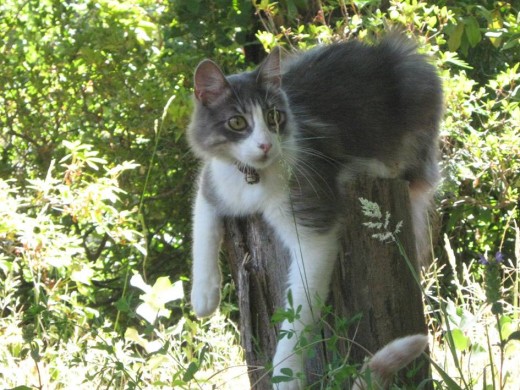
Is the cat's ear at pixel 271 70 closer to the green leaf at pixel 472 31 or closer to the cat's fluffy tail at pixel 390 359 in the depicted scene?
the cat's fluffy tail at pixel 390 359

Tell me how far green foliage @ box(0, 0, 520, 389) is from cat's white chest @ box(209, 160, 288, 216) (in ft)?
2.52

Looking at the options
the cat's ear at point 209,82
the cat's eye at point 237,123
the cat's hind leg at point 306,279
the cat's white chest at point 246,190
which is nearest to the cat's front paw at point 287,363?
the cat's hind leg at point 306,279

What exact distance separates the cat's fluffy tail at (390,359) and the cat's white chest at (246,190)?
0.95 meters

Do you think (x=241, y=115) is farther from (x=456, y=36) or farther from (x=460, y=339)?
(x=456, y=36)

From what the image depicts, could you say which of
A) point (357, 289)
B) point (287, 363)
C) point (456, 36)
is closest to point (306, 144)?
point (357, 289)

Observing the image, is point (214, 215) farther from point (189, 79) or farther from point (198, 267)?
point (189, 79)

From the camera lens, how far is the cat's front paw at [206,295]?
353cm

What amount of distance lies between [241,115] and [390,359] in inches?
48.6

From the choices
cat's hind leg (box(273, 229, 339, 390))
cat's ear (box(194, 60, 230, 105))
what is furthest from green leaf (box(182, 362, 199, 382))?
cat's ear (box(194, 60, 230, 105))

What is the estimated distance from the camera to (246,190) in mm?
3365

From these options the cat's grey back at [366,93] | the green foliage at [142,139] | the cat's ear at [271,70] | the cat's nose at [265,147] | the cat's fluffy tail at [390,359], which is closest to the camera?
the cat's fluffy tail at [390,359]

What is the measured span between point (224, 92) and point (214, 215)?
52cm

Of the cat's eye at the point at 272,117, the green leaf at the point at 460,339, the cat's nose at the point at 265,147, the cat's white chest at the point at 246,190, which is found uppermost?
the cat's eye at the point at 272,117

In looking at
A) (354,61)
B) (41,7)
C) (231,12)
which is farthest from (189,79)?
(354,61)
